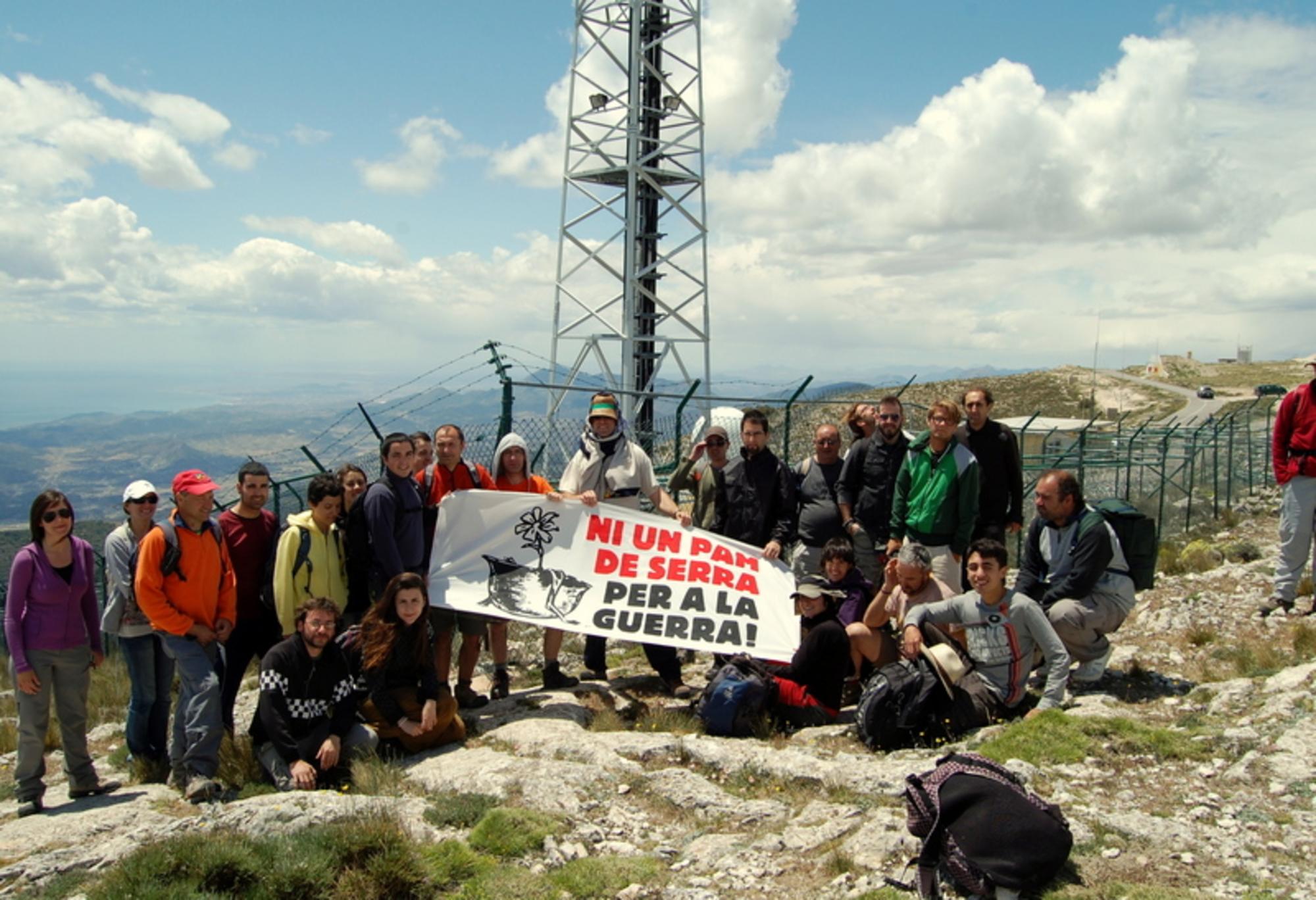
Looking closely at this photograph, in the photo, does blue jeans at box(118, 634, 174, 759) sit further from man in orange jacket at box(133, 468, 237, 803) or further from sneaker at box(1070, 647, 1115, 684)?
sneaker at box(1070, 647, 1115, 684)

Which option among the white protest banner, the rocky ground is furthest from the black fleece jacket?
the white protest banner

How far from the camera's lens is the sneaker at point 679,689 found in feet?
27.5

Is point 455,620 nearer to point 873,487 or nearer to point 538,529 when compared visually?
point 538,529

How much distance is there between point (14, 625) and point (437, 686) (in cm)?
283

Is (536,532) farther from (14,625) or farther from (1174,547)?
(1174,547)

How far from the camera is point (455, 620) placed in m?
8.19

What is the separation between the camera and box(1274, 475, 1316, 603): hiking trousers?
8609mm

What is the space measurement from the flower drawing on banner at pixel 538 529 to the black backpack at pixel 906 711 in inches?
122

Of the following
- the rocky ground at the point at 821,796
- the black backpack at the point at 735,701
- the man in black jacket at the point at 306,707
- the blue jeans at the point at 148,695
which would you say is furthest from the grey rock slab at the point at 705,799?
the blue jeans at the point at 148,695

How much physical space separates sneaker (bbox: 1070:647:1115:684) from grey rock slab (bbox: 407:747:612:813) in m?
4.00

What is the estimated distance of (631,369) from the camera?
27.5 metres

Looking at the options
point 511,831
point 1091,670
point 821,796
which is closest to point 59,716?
point 511,831

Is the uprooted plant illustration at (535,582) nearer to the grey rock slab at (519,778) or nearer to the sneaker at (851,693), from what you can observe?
the grey rock slab at (519,778)

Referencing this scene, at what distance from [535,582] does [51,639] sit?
3.58m
